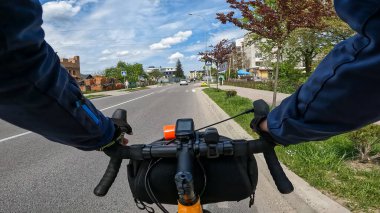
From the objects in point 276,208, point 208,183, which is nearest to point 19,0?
point 208,183

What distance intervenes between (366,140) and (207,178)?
4145 millimetres

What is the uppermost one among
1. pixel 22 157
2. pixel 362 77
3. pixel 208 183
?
pixel 362 77

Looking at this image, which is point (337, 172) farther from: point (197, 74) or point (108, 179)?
point (197, 74)

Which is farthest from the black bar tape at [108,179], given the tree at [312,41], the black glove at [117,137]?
the tree at [312,41]

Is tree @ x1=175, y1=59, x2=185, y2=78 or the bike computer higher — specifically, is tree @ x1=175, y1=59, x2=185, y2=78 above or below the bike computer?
below

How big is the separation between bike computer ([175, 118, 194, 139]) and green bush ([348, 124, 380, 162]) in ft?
13.4

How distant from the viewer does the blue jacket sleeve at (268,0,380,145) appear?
2.04 feet

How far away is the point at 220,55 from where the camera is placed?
30.1m

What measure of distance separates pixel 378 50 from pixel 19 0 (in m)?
0.65

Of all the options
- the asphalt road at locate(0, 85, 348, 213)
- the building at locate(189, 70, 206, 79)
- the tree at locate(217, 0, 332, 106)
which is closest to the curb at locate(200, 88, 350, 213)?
the asphalt road at locate(0, 85, 348, 213)

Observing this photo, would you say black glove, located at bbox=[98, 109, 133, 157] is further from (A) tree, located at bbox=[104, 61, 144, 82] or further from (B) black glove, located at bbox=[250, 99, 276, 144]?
(A) tree, located at bbox=[104, 61, 144, 82]

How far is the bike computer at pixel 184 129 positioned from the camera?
53.8 inches

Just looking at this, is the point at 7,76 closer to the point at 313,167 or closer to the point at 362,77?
the point at 362,77

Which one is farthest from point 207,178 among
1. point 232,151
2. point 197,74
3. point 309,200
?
point 197,74
